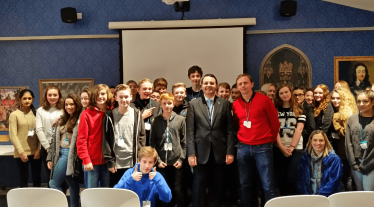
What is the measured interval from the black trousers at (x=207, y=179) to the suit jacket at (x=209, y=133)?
8 cm

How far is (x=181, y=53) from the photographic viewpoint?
5266 mm

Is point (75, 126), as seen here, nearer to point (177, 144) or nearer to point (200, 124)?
point (177, 144)

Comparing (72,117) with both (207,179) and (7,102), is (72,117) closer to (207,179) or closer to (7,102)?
(207,179)

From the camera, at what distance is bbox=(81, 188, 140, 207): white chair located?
6.47 ft

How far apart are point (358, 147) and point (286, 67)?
2280mm

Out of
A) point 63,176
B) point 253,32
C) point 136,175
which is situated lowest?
point 63,176

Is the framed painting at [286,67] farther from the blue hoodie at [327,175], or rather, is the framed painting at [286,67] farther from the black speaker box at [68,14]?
the black speaker box at [68,14]

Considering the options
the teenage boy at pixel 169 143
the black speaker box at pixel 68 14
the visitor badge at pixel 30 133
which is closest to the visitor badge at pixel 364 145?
the teenage boy at pixel 169 143

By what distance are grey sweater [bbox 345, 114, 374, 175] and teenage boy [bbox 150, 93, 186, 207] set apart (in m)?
1.67

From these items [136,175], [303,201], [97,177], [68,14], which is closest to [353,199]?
[303,201]

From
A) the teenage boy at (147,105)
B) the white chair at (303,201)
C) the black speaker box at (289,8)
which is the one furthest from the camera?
the black speaker box at (289,8)

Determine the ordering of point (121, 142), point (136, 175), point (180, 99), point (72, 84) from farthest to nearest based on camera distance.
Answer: point (72, 84) < point (180, 99) < point (121, 142) < point (136, 175)

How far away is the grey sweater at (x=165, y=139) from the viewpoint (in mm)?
3102

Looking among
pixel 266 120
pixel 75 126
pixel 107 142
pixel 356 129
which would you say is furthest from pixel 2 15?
pixel 356 129
